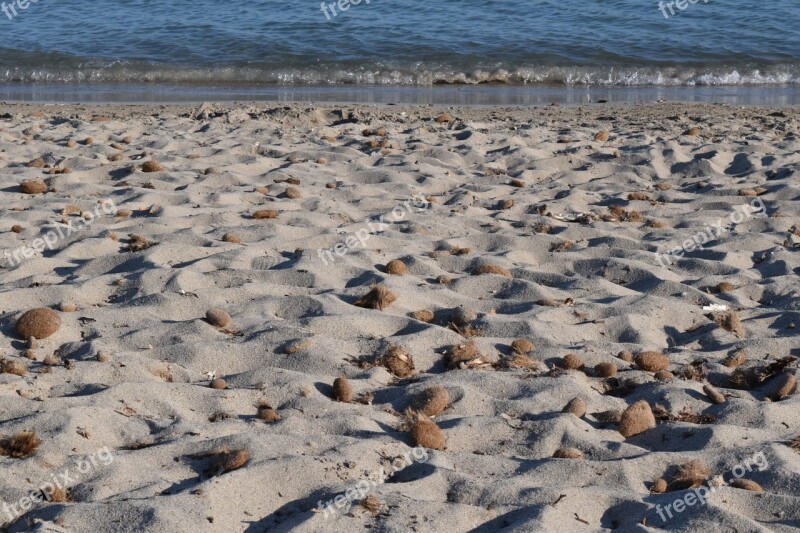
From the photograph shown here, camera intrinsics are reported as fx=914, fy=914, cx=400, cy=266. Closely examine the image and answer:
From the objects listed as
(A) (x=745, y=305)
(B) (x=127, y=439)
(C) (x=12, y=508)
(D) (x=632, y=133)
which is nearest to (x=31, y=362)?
(B) (x=127, y=439)

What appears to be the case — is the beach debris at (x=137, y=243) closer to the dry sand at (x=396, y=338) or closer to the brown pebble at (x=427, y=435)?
the dry sand at (x=396, y=338)

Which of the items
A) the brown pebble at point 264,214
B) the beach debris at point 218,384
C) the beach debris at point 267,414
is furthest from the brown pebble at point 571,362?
the brown pebble at point 264,214

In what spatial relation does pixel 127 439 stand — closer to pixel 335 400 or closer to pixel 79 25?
pixel 335 400

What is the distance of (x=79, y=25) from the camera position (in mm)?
16219

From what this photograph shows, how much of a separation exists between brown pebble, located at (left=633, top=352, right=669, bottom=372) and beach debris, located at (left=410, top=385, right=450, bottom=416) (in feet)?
2.57

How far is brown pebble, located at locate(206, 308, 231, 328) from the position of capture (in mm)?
3512

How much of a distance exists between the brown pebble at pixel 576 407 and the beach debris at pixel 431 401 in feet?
1.29

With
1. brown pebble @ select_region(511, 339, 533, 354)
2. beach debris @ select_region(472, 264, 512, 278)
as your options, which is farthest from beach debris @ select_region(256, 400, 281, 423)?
beach debris @ select_region(472, 264, 512, 278)

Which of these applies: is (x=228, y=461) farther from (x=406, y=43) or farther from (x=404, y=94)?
(x=406, y=43)

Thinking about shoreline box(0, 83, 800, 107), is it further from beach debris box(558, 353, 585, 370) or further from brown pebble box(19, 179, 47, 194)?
beach debris box(558, 353, 585, 370)

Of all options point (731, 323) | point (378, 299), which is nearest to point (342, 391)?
point (378, 299)

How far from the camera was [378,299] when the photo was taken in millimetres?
3756

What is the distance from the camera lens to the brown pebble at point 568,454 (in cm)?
269

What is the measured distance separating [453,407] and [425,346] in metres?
0.47
